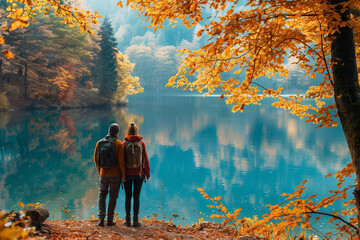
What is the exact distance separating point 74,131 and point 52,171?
10.0 meters

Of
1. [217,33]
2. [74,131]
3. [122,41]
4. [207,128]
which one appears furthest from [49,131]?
[122,41]

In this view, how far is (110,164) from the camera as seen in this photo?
4.28m

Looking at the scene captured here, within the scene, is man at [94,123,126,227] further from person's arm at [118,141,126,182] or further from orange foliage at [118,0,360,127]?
orange foliage at [118,0,360,127]

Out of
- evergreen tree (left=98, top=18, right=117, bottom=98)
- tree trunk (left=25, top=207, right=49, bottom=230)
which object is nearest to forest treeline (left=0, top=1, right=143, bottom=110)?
evergreen tree (left=98, top=18, right=117, bottom=98)

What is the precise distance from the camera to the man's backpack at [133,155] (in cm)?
439

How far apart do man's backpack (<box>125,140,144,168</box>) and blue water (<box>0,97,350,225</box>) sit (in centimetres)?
Answer: 184

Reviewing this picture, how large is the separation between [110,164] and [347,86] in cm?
316

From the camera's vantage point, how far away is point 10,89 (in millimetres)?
27688

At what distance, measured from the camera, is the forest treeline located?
93.1 ft

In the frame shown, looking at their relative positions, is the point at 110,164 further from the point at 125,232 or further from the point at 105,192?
the point at 125,232

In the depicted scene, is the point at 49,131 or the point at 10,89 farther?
the point at 10,89

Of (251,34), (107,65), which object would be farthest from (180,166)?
(107,65)

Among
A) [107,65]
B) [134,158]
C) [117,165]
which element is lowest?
[117,165]

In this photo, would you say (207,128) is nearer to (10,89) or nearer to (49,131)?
(49,131)
